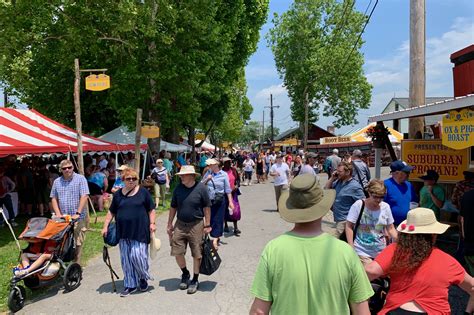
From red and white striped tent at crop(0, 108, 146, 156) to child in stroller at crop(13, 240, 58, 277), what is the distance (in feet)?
11.2

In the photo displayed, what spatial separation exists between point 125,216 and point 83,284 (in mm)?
1511

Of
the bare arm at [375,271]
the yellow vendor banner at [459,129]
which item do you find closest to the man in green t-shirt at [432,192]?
the yellow vendor banner at [459,129]

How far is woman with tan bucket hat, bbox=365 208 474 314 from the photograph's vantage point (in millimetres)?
→ 2947

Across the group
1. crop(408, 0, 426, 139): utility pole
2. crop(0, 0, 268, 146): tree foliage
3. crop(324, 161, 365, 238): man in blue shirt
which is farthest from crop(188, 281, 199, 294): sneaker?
crop(0, 0, 268, 146): tree foliage

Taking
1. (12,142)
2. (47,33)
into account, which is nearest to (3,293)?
(12,142)

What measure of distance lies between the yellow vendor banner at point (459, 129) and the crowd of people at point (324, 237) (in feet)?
2.15

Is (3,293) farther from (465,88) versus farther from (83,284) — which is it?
(465,88)

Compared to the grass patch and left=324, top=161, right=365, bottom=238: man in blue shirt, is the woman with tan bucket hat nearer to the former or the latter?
left=324, top=161, right=365, bottom=238: man in blue shirt

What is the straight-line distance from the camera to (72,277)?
6.03m

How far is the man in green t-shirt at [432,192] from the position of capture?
713 centimetres

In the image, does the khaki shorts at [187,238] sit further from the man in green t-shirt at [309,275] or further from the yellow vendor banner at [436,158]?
the yellow vendor banner at [436,158]

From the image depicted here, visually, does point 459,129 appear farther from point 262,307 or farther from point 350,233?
point 262,307

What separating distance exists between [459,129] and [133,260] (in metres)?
4.89

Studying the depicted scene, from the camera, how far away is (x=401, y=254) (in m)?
3.09
